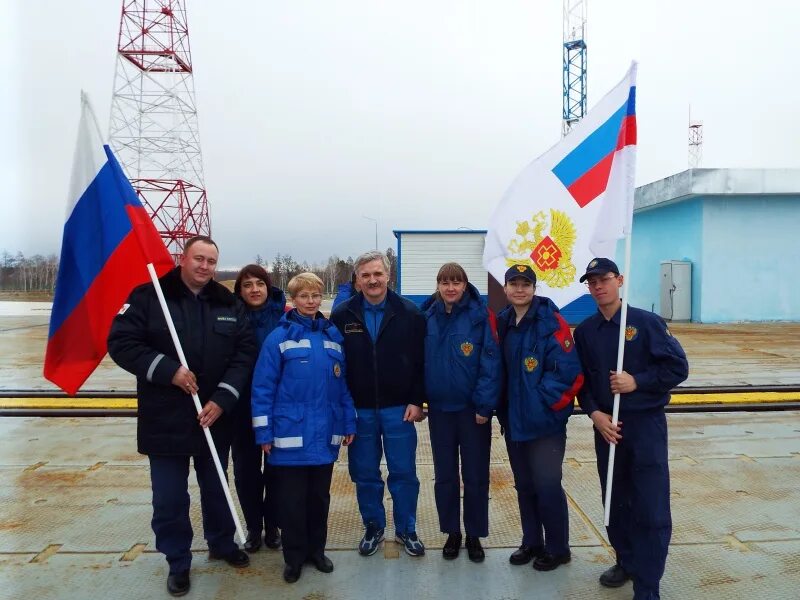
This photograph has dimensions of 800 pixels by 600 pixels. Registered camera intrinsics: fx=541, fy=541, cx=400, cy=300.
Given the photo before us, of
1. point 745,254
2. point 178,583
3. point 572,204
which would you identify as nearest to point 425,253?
point 745,254

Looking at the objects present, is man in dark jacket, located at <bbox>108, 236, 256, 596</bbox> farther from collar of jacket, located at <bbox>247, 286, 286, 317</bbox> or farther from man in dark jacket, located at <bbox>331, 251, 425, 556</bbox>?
man in dark jacket, located at <bbox>331, 251, 425, 556</bbox>

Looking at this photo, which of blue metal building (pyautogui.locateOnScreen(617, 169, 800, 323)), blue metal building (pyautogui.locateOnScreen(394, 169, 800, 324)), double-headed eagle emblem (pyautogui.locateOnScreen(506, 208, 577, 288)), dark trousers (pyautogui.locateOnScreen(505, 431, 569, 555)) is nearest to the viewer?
dark trousers (pyautogui.locateOnScreen(505, 431, 569, 555))

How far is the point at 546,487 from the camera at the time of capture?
9.79ft


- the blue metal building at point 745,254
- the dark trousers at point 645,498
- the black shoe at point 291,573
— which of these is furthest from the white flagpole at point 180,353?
the blue metal building at point 745,254

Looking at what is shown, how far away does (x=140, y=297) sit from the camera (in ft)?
9.62

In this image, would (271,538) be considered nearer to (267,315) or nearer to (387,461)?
(387,461)

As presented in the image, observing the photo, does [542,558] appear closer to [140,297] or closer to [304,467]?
[304,467]

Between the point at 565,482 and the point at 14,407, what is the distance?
5.90m

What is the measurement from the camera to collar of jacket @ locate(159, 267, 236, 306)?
3014 millimetres

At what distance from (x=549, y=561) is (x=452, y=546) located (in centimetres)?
54

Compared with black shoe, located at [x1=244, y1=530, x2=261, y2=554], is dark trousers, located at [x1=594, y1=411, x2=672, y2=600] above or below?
above

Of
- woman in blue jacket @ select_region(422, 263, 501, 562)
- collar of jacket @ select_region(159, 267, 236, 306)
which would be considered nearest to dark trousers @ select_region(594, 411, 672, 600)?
woman in blue jacket @ select_region(422, 263, 501, 562)

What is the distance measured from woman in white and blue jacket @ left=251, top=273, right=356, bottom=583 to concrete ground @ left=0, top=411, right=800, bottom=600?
0.23 metres

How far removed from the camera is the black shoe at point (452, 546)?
310 centimetres
